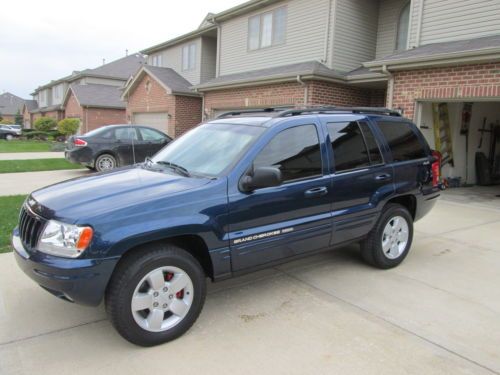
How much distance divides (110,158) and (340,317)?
33.5 feet

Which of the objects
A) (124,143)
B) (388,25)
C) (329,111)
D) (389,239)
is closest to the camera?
(329,111)

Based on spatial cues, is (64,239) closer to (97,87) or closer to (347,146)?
(347,146)

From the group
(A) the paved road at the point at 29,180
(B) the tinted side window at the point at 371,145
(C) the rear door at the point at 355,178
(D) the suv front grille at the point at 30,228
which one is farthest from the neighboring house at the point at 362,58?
(D) the suv front grille at the point at 30,228

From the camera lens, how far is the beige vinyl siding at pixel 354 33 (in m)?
12.9

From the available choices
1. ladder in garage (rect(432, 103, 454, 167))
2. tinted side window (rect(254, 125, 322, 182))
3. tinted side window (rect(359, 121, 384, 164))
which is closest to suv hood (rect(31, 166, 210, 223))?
tinted side window (rect(254, 125, 322, 182))

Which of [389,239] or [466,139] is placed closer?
[389,239]

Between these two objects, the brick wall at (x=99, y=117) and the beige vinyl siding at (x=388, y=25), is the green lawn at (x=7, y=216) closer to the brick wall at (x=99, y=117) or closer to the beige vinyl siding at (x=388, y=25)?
the beige vinyl siding at (x=388, y=25)

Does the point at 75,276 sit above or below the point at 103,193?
below

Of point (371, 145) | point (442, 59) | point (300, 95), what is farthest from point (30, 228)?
point (300, 95)

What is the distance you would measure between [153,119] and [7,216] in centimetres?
1446

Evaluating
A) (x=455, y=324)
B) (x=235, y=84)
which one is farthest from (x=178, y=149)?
(x=235, y=84)

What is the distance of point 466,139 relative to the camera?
39.1ft

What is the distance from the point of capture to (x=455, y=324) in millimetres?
3645

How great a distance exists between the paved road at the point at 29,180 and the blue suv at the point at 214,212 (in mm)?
6633
